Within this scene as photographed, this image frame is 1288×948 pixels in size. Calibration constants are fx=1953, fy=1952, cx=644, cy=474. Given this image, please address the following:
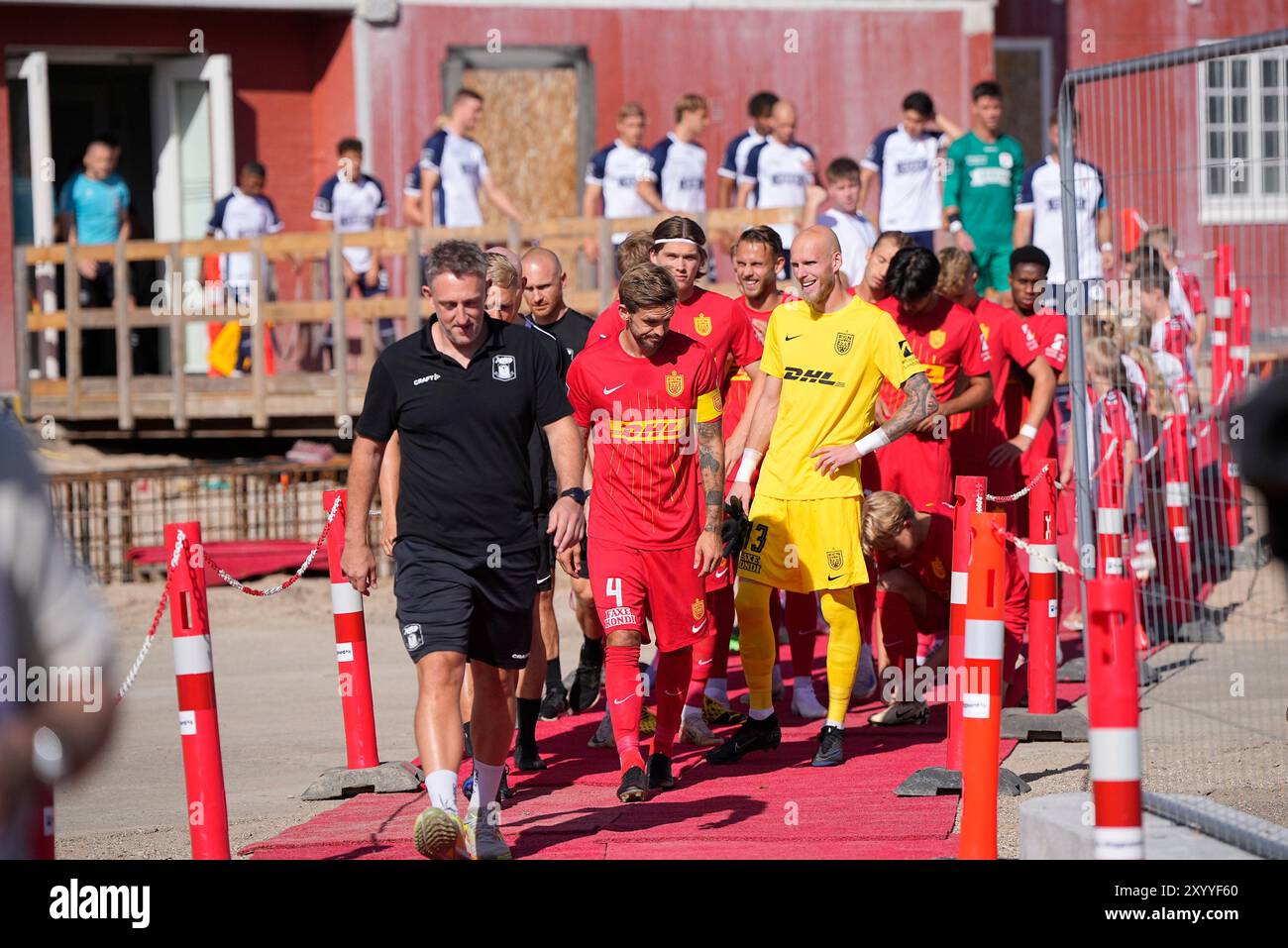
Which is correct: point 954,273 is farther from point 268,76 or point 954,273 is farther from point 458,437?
point 268,76

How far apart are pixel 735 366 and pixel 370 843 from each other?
9.93ft

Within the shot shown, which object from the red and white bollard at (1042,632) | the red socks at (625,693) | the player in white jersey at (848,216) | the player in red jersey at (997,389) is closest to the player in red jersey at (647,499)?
the red socks at (625,693)

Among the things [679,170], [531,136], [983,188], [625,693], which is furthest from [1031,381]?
[531,136]

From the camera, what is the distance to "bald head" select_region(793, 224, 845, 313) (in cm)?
837

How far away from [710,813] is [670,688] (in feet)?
1.96

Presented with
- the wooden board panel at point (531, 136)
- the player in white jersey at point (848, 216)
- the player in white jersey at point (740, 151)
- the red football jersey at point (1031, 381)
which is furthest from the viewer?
the wooden board panel at point (531, 136)

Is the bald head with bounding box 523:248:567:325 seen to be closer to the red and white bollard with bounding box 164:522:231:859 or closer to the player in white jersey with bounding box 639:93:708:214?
the red and white bollard with bounding box 164:522:231:859

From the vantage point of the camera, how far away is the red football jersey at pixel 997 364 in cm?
1007

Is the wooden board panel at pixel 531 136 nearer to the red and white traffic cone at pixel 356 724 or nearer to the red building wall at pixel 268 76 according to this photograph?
the red building wall at pixel 268 76

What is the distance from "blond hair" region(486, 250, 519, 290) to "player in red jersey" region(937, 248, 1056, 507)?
242 centimetres

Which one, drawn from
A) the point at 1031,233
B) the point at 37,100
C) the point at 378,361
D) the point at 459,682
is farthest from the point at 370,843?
the point at 37,100

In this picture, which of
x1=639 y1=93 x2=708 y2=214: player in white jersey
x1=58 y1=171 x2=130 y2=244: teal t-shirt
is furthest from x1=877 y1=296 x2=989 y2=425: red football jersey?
x1=58 y1=171 x2=130 y2=244: teal t-shirt

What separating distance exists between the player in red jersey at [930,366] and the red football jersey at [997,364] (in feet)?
1.33

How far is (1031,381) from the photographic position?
412 inches
